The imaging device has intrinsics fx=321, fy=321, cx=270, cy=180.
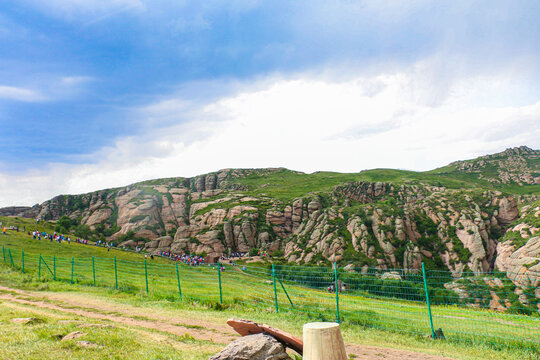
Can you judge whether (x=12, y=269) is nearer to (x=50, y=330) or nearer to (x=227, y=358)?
(x=50, y=330)

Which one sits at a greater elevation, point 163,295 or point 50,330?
point 50,330

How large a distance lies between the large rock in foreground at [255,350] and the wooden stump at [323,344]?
8.32ft

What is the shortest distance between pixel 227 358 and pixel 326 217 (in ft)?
298

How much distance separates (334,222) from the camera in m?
91.2

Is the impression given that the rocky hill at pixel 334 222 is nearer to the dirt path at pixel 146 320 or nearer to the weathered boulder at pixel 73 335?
the dirt path at pixel 146 320

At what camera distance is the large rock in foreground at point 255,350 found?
20.9 ft

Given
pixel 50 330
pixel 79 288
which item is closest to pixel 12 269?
pixel 79 288

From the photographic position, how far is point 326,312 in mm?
14555

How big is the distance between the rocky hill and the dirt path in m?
61.3

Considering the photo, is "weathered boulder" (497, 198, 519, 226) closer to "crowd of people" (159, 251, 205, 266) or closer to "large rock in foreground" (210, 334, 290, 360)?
"crowd of people" (159, 251, 205, 266)

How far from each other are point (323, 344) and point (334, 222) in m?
89.4

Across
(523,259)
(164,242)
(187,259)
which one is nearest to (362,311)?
(523,259)

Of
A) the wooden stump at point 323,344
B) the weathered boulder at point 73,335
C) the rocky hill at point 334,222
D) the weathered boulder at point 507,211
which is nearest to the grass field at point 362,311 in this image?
the weathered boulder at point 73,335

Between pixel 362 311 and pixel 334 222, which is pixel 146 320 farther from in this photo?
pixel 334 222
